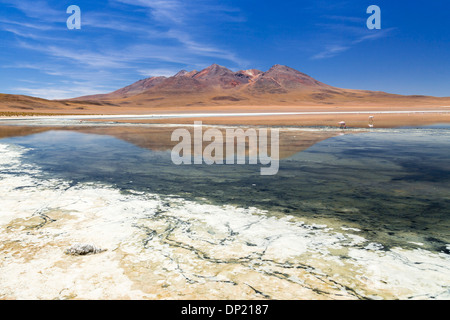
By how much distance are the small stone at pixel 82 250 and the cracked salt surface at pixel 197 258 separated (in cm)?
6

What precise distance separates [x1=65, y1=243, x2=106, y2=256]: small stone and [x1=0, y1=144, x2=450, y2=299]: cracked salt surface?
6 cm

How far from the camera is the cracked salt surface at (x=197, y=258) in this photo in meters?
2.51

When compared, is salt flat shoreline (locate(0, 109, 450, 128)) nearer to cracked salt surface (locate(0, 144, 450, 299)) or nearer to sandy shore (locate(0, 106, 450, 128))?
sandy shore (locate(0, 106, 450, 128))

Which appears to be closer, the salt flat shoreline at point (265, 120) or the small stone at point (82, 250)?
the small stone at point (82, 250)

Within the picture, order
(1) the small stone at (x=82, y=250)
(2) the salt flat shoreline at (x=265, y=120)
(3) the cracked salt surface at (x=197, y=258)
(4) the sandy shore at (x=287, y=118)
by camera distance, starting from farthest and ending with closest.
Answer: (4) the sandy shore at (x=287, y=118) → (2) the salt flat shoreline at (x=265, y=120) → (1) the small stone at (x=82, y=250) → (3) the cracked salt surface at (x=197, y=258)

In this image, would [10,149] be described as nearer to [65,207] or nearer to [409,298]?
[65,207]

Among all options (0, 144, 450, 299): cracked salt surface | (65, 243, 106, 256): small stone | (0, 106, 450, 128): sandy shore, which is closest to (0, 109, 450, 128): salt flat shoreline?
(0, 106, 450, 128): sandy shore

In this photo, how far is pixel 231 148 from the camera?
10773mm

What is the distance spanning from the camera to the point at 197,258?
3037mm

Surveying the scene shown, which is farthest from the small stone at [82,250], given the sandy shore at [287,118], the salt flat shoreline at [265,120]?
the sandy shore at [287,118]

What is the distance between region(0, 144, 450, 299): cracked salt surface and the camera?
2.51 metres

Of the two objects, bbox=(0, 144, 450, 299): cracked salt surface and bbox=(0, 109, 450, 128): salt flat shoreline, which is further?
bbox=(0, 109, 450, 128): salt flat shoreline

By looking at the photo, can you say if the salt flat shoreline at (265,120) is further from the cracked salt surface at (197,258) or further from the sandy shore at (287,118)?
the cracked salt surface at (197,258)

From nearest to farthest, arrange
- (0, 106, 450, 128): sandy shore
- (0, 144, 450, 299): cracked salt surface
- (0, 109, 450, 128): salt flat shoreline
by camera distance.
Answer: (0, 144, 450, 299): cracked salt surface → (0, 109, 450, 128): salt flat shoreline → (0, 106, 450, 128): sandy shore
